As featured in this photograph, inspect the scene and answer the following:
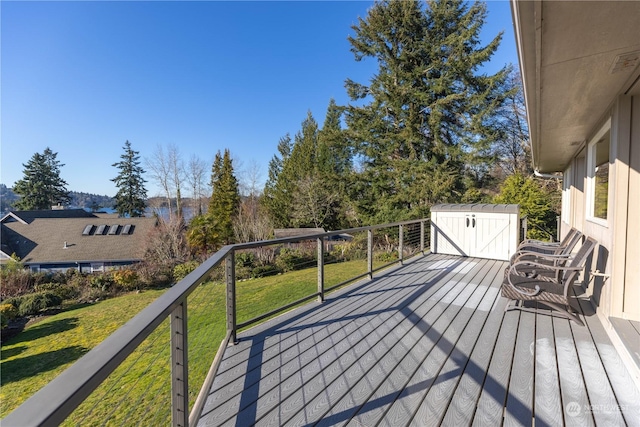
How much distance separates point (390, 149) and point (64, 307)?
15843 mm

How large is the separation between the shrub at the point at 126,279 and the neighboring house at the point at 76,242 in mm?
2942

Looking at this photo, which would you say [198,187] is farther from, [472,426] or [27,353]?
[472,426]

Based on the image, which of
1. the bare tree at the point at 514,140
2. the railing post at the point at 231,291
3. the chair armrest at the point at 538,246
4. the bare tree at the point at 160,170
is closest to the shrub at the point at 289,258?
the chair armrest at the point at 538,246

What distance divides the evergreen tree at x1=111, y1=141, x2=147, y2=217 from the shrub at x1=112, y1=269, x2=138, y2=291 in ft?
82.7

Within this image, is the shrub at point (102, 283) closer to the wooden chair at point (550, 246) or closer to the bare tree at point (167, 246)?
the bare tree at point (167, 246)

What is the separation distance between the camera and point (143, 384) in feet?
17.2

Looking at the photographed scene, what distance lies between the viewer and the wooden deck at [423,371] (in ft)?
5.77

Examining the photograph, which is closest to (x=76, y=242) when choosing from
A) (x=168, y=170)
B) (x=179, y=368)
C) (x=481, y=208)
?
(x=168, y=170)

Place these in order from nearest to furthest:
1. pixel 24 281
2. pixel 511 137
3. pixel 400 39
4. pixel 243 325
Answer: pixel 243 325 < pixel 24 281 < pixel 400 39 < pixel 511 137

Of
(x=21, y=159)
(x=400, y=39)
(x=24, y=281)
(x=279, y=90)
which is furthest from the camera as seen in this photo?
(x=21, y=159)

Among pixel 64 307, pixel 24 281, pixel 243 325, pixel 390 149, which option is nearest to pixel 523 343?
pixel 243 325

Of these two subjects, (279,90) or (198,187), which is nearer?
(279,90)

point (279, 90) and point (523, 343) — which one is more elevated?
point (279, 90)

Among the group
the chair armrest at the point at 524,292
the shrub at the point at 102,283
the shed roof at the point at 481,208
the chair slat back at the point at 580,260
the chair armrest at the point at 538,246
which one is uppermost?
the shed roof at the point at 481,208
